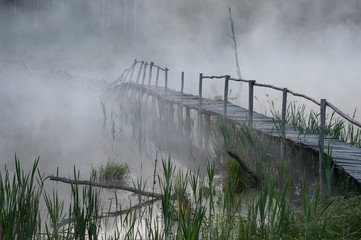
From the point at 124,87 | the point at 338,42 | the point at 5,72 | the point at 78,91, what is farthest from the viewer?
the point at 338,42

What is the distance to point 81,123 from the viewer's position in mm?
11992

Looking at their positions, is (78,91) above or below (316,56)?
below

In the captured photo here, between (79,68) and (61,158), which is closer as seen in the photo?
(61,158)

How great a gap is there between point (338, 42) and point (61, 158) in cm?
Answer: 3122

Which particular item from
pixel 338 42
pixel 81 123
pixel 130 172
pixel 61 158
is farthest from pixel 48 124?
pixel 338 42

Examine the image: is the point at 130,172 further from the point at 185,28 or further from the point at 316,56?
the point at 185,28

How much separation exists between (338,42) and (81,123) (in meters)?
27.7

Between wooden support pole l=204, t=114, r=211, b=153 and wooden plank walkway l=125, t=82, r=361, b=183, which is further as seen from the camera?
wooden support pole l=204, t=114, r=211, b=153

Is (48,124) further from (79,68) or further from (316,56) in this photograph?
(316,56)

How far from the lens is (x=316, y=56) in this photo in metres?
37.2

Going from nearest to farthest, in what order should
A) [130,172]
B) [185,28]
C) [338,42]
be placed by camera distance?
[130,172]
[338,42]
[185,28]

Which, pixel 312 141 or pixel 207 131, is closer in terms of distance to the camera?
pixel 312 141

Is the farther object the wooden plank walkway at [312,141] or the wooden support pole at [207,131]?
the wooden support pole at [207,131]

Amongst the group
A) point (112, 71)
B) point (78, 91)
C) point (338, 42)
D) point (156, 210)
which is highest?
point (338, 42)
